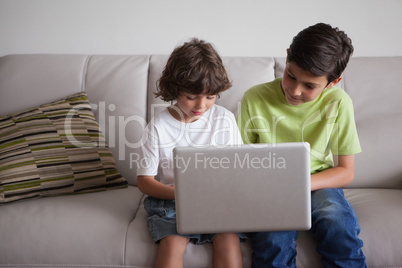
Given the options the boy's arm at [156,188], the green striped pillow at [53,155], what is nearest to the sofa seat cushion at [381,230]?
the boy's arm at [156,188]

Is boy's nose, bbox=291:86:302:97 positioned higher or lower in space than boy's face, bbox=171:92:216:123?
higher

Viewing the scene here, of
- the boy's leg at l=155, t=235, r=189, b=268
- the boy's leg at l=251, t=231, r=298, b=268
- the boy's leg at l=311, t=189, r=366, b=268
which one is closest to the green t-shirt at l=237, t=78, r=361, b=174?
the boy's leg at l=311, t=189, r=366, b=268

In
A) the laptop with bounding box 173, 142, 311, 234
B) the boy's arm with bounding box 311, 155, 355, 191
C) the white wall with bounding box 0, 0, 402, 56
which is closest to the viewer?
the laptop with bounding box 173, 142, 311, 234

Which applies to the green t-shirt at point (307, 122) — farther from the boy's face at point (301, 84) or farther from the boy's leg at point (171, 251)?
the boy's leg at point (171, 251)

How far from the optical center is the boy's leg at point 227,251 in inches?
50.6

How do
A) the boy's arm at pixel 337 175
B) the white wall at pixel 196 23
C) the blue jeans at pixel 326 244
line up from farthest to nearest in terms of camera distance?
the white wall at pixel 196 23, the boy's arm at pixel 337 175, the blue jeans at pixel 326 244

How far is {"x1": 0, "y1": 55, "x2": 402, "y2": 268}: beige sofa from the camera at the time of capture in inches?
53.7

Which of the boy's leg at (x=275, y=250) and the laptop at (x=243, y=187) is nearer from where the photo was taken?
the laptop at (x=243, y=187)

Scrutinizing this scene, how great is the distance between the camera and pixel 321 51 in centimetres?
139

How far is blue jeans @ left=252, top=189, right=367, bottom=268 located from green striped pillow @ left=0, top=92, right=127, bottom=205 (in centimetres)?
→ 71

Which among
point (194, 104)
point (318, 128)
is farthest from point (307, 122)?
point (194, 104)

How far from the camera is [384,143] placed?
69.3 inches

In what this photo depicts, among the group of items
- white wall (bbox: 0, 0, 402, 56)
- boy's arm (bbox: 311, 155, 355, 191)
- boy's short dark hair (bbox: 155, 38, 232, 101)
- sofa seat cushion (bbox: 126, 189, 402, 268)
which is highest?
white wall (bbox: 0, 0, 402, 56)

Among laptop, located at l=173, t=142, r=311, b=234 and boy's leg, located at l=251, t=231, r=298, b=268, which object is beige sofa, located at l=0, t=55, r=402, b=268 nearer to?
boy's leg, located at l=251, t=231, r=298, b=268
